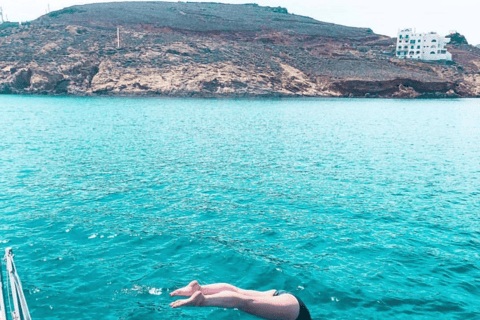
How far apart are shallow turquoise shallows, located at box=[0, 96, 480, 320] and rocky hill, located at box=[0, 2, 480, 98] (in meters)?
85.0

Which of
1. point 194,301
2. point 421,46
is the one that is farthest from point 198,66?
→ point 194,301

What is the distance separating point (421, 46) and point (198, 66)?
359 feet

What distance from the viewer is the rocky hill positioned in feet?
401

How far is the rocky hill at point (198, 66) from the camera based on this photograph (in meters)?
122

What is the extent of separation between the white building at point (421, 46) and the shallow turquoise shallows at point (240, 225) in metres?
150

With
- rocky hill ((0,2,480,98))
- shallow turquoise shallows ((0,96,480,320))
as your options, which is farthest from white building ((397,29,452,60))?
shallow turquoise shallows ((0,96,480,320))

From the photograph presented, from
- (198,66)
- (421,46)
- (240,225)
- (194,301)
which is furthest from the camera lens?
(421,46)

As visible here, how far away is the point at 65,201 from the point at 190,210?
757cm

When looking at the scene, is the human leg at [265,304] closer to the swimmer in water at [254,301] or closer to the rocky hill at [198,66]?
the swimmer in water at [254,301]

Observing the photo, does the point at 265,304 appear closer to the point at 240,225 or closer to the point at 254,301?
the point at 254,301

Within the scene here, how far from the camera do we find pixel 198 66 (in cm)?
13075

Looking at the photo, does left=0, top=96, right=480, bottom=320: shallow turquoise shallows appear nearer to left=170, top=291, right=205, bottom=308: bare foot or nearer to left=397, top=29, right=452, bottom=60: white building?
left=170, top=291, right=205, bottom=308: bare foot

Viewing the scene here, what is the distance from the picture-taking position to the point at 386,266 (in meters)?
15.5

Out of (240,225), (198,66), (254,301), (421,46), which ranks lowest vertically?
(240,225)
